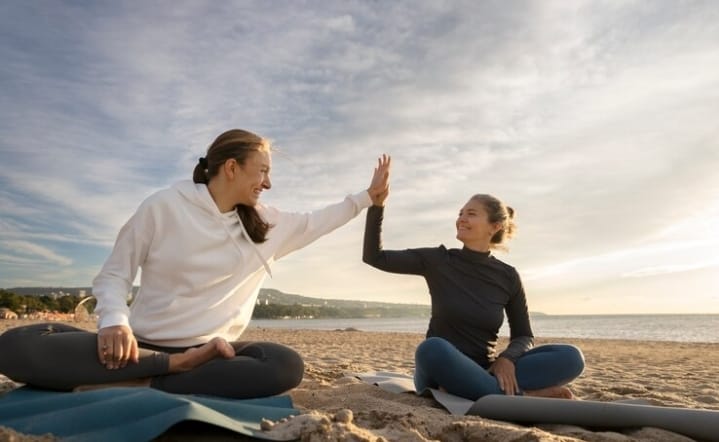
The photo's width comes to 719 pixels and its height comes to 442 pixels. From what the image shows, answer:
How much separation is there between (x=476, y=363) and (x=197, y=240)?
1.88 metres

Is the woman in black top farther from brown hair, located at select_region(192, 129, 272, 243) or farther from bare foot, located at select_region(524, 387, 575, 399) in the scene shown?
brown hair, located at select_region(192, 129, 272, 243)

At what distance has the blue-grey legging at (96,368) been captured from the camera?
283 centimetres

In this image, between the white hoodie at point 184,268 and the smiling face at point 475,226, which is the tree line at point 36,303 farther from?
the smiling face at point 475,226

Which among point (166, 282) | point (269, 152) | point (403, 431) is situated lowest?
point (403, 431)

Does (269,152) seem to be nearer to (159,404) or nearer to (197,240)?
(197,240)

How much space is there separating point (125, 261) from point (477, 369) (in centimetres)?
209

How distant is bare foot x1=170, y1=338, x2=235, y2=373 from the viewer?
297 centimetres

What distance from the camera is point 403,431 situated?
2316 millimetres

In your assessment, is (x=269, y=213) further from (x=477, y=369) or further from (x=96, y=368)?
(x=477, y=369)

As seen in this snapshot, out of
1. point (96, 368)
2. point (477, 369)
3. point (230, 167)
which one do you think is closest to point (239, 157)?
point (230, 167)

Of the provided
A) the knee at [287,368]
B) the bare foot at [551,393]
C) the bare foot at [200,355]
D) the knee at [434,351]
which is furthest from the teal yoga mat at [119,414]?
the bare foot at [551,393]

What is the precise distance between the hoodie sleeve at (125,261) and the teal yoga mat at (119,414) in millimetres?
503

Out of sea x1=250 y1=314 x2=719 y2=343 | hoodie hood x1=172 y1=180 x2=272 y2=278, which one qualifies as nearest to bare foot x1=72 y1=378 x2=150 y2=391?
hoodie hood x1=172 y1=180 x2=272 y2=278

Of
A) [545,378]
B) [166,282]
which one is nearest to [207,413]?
[166,282]
